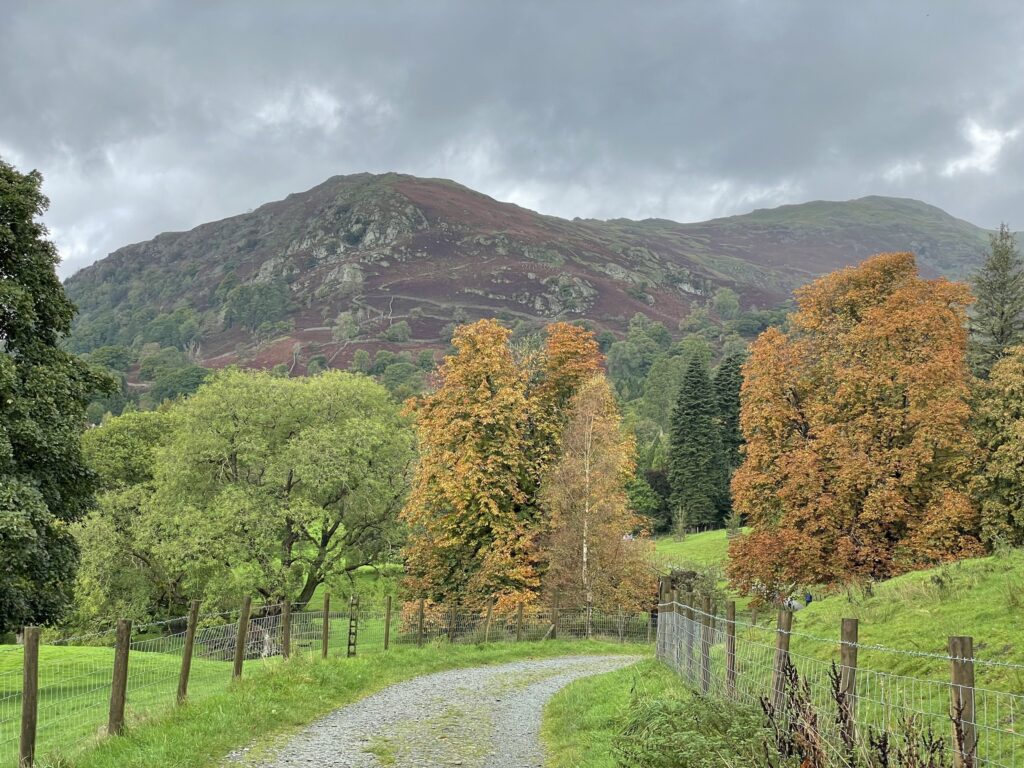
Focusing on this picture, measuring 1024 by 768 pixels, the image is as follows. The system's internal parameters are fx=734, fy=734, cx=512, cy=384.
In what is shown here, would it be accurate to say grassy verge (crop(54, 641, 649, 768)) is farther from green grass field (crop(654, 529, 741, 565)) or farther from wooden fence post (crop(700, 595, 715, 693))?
green grass field (crop(654, 529, 741, 565))

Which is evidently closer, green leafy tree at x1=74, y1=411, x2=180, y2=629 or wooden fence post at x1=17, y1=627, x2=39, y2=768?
wooden fence post at x1=17, y1=627, x2=39, y2=768

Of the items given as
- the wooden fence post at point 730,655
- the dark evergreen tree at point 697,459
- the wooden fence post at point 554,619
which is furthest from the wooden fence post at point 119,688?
the dark evergreen tree at point 697,459

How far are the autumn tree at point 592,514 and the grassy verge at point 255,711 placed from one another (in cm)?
1237

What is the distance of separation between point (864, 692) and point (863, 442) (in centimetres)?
1871

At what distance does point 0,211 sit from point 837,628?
76.2 ft

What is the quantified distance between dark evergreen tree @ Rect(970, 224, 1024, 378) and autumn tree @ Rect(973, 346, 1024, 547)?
16797mm

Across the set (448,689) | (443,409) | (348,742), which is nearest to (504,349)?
(443,409)

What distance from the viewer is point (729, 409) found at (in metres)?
89.6

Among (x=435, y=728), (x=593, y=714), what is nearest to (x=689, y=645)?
(x=593, y=714)

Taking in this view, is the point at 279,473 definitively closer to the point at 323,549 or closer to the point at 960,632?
the point at 323,549

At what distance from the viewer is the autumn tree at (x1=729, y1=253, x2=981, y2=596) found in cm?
2694

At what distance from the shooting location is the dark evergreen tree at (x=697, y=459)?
264ft

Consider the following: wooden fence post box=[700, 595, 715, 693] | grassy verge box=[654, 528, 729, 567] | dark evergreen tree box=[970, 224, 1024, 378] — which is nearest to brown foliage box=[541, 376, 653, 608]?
wooden fence post box=[700, 595, 715, 693]

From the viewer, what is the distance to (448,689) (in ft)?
56.3
